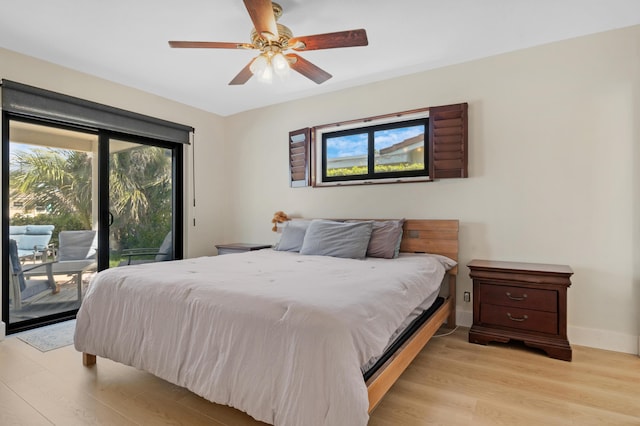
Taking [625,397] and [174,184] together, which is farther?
[174,184]

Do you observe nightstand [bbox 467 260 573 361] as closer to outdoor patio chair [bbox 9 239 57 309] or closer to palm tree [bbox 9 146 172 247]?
palm tree [bbox 9 146 172 247]

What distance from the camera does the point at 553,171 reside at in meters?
2.71

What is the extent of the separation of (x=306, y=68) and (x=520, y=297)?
2.39m

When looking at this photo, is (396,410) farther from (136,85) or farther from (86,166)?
(136,85)

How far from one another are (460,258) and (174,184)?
347cm

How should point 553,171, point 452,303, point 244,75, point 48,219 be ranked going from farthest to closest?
1. point 48,219
2. point 452,303
3. point 553,171
4. point 244,75

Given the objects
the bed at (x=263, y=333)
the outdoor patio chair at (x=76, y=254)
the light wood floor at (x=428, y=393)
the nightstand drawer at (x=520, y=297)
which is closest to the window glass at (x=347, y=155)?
the bed at (x=263, y=333)

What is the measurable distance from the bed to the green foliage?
1.28m

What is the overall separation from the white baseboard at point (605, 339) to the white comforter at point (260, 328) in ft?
4.41

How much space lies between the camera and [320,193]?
390 cm

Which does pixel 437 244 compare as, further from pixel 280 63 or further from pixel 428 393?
pixel 280 63

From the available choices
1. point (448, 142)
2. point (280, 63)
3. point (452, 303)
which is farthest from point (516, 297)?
point (280, 63)

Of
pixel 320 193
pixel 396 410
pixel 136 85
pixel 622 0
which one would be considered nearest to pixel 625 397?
pixel 396 410

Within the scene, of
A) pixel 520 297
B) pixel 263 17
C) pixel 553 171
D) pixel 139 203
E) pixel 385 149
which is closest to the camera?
pixel 263 17
